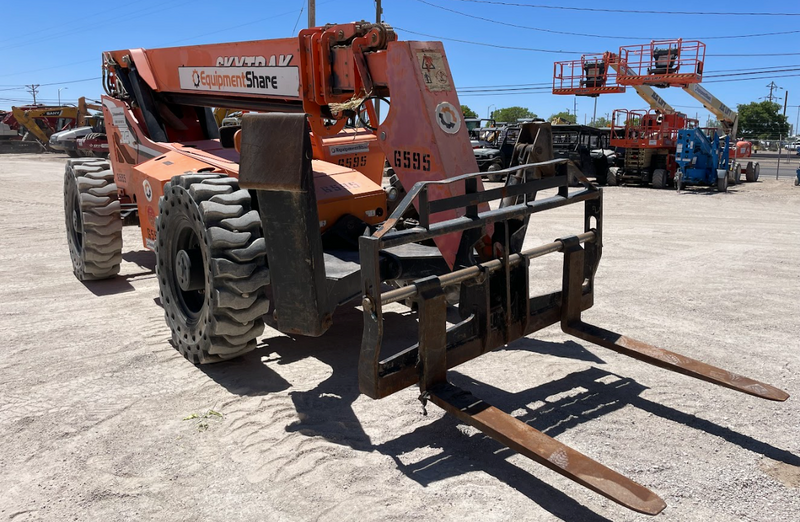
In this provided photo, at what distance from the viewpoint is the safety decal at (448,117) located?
14.2 ft

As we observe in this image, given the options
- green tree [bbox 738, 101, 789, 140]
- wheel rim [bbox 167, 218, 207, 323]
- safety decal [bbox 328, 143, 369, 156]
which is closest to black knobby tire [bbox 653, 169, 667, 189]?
safety decal [bbox 328, 143, 369, 156]

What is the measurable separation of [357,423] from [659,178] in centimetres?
1839

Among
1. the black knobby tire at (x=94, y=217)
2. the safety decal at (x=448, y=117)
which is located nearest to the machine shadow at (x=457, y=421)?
the safety decal at (x=448, y=117)

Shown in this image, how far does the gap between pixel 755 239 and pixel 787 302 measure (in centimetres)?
419

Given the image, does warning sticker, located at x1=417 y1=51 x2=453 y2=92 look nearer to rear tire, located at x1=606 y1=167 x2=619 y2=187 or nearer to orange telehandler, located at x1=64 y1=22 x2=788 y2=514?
orange telehandler, located at x1=64 y1=22 x2=788 y2=514

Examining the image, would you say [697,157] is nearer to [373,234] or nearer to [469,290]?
[469,290]

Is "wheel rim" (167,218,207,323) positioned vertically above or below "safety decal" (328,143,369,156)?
below

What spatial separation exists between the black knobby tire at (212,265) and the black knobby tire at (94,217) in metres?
2.41

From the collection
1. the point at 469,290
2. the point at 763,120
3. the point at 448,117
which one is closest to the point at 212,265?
the point at 469,290

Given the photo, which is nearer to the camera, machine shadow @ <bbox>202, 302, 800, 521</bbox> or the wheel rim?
machine shadow @ <bbox>202, 302, 800, 521</bbox>

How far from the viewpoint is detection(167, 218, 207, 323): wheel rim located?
4801 mm

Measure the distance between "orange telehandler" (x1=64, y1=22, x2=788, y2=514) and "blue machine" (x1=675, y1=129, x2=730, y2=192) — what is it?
638 inches

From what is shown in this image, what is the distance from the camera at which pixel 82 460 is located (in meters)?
3.71

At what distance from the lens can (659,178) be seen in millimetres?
20172
